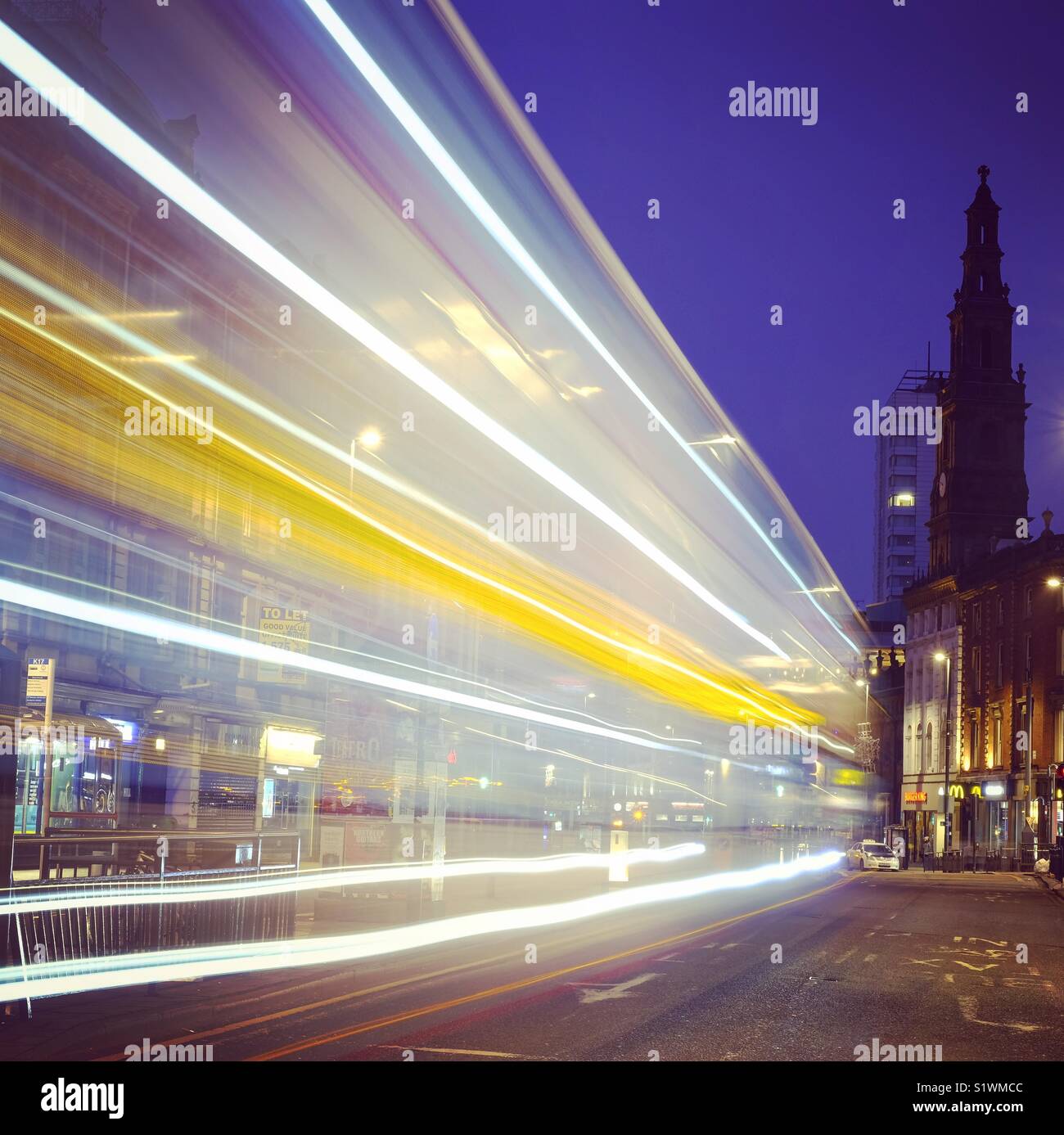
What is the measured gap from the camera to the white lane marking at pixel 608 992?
45.6 feet

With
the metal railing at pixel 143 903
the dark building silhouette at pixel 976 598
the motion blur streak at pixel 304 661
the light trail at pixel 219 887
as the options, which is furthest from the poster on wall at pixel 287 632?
the dark building silhouette at pixel 976 598

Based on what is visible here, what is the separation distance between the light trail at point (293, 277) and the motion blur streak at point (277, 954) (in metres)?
6.93

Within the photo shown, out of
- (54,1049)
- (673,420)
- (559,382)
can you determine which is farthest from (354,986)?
(673,420)

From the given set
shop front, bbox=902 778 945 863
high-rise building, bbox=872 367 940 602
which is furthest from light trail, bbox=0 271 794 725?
high-rise building, bbox=872 367 940 602

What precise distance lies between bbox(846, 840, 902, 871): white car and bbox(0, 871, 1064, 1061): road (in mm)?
36888

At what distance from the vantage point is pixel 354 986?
47.6ft

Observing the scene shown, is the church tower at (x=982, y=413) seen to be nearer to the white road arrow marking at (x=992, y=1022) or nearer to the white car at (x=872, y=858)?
the white car at (x=872, y=858)

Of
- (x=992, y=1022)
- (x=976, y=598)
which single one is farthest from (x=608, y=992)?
(x=976, y=598)

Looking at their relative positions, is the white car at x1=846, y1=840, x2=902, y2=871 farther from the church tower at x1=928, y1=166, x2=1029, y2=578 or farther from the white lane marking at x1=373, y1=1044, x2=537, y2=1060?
the white lane marking at x1=373, y1=1044, x2=537, y2=1060

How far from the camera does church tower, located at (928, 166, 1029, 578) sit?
93.9 metres

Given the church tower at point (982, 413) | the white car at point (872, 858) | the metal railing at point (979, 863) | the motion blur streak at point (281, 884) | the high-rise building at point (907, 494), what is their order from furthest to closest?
the high-rise building at point (907, 494) → the church tower at point (982, 413) → the metal railing at point (979, 863) → the white car at point (872, 858) → the motion blur streak at point (281, 884)

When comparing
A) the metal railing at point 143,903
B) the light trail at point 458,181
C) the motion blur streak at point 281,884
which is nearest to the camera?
the light trail at point 458,181

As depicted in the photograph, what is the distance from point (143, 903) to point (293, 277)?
22.1ft

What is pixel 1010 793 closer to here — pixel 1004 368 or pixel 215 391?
pixel 1004 368
